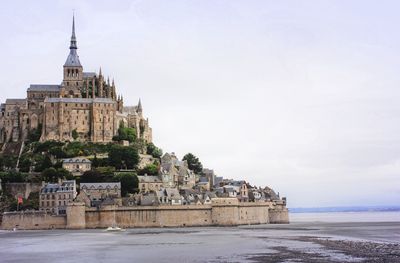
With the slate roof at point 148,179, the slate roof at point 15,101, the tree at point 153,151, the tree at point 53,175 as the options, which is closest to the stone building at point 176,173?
the slate roof at point 148,179

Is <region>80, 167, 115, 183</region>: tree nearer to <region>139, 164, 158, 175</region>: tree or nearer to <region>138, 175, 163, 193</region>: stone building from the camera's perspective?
<region>138, 175, 163, 193</region>: stone building

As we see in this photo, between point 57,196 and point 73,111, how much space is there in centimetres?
2187

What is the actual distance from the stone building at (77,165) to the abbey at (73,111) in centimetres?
852

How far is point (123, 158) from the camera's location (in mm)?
94750

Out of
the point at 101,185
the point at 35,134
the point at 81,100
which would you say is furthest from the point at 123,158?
the point at 35,134

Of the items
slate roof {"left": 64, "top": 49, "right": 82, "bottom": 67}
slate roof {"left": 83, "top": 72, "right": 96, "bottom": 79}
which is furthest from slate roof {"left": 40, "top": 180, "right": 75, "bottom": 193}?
Result: slate roof {"left": 64, "top": 49, "right": 82, "bottom": 67}

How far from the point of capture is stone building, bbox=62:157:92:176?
92250 mm

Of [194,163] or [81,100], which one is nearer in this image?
[81,100]

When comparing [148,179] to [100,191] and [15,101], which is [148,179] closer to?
[100,191]

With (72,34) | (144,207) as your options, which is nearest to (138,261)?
(144,207)

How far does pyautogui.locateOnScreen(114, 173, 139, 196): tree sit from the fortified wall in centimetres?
694

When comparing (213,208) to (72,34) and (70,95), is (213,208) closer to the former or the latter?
(70,95)

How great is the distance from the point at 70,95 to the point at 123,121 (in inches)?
388

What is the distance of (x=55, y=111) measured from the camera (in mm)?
→ 101875
